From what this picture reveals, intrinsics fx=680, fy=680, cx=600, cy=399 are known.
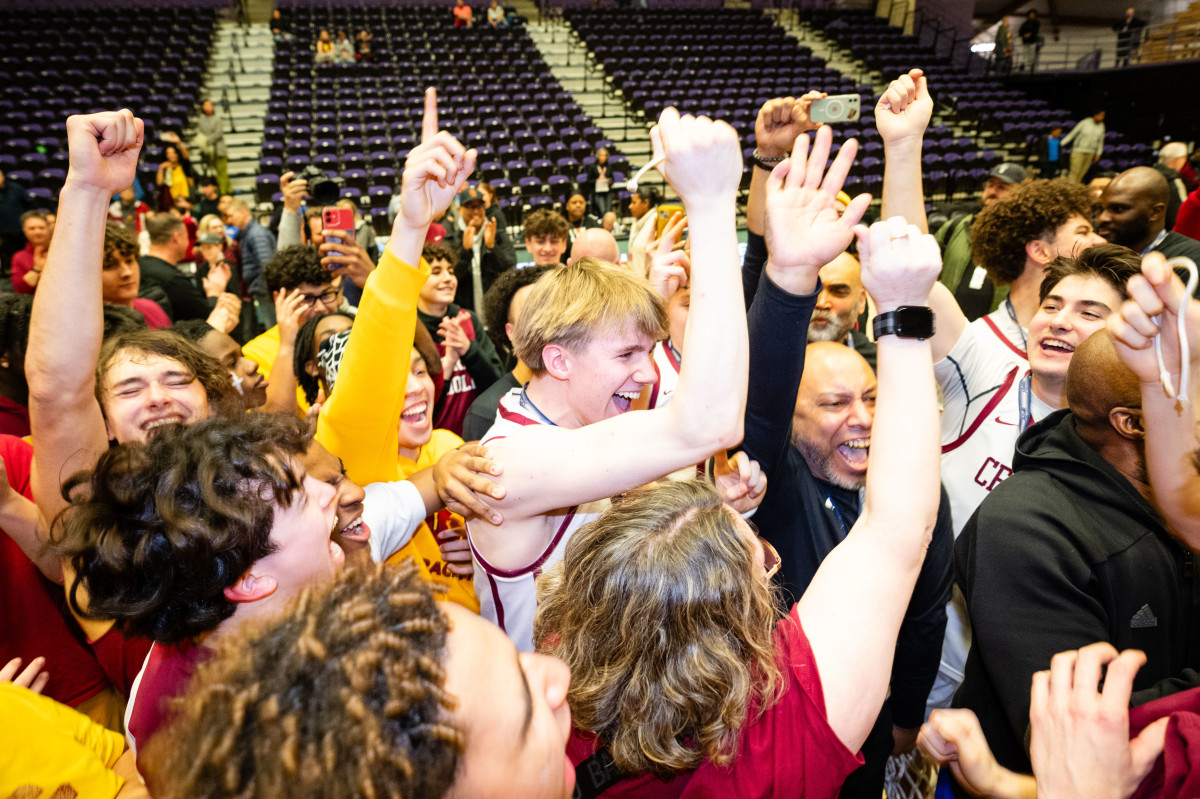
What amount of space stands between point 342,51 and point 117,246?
36.6 ft

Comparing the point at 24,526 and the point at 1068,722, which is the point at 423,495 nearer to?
the point at 24,526

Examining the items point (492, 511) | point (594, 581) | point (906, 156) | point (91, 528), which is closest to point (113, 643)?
point (91, 528)

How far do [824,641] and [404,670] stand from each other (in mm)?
570

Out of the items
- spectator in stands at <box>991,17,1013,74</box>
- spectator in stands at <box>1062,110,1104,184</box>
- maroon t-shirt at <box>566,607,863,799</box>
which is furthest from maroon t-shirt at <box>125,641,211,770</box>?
spectator in stands at <box>991,17,1013,74</box>

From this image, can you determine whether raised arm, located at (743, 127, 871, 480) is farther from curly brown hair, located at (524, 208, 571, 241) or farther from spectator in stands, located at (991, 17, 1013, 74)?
spectator in stands, located at (991, 17, 1013, 74)

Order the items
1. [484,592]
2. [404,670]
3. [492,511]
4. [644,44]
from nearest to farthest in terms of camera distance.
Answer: [404,670] < [492,511] < [484,592] < [644,44]

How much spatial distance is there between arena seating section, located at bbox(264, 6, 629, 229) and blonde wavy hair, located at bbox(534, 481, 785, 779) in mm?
8546

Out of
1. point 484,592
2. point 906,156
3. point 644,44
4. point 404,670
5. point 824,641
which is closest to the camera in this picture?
point 404,670

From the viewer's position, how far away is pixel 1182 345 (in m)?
0.96

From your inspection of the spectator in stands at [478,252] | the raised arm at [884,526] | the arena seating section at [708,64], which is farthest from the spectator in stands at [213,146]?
the raised arm at [884,526]

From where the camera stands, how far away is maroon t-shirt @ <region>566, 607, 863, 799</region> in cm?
91

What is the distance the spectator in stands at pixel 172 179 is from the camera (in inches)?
327

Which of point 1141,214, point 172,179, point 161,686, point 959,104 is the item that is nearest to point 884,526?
point 161,686

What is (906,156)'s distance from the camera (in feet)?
5.37
